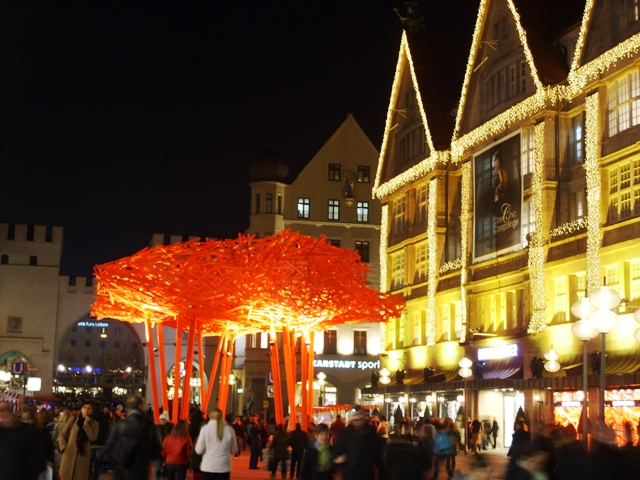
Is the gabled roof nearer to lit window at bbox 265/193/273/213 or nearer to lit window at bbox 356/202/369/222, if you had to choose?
lit window at bbox 356/202/369/222

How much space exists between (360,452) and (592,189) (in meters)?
23.6

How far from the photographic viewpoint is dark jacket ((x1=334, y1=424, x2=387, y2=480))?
11.9m

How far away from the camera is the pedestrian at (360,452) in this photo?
471 inches

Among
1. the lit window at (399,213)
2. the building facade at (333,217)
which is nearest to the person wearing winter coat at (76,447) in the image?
the lit window at (399,213)

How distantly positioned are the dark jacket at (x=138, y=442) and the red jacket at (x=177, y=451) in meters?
4.69

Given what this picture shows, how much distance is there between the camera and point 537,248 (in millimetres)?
36625

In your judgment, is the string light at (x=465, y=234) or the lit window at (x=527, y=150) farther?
the string light at (x=465, y=234)

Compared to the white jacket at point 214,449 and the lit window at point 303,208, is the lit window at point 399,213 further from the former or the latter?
the white jacket at point 214,449

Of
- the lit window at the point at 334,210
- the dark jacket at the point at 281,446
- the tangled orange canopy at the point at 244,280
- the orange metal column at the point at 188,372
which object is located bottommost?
the dark jacket at the point at 281,446

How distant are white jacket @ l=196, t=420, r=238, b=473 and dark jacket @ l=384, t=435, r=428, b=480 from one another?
366cm

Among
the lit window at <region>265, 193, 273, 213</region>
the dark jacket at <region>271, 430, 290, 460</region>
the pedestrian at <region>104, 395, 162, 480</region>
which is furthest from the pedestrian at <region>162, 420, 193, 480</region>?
the lit window at <region>265, 193, 273, 213</region>

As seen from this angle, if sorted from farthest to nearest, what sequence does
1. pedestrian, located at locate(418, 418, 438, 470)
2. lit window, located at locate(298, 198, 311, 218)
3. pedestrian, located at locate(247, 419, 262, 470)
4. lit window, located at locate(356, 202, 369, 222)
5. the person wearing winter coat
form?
lit window, located at locate(356, 202, 369, 222) → lit window, located at locate(298, 198, 311, 218) → pedestrian, located at locate(247, 419, 262, 470) → the person wearing winter coat → pedestrian, located at locate(418, 418, 438, 470)

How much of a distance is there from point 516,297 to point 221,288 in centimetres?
1601

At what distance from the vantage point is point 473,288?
42.4 meters
